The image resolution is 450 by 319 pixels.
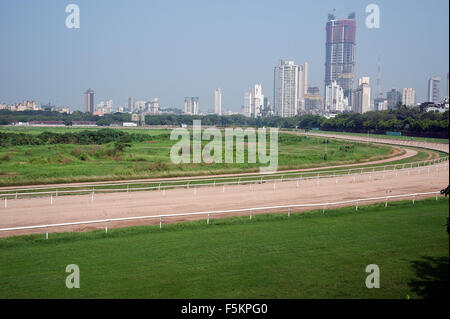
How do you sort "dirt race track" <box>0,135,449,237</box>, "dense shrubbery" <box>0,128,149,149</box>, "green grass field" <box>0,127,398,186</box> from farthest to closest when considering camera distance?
1. "dense shrubbery" <box>0,128,149,149</box>
2. "green grass field" <box>0,127,398,186</box>
3. "dirt race track" <box>0,135,449,237</box>

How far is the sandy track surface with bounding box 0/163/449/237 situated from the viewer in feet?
48.3

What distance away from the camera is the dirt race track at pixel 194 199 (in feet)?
47.9

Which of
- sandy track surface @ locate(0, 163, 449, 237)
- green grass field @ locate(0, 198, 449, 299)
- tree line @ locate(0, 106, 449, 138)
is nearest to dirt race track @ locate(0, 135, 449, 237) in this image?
sandy track surface @ locate(0, 163, 449, 237)

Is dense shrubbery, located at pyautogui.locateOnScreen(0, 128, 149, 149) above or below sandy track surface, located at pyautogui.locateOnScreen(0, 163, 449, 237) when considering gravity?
above

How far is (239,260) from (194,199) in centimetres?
915

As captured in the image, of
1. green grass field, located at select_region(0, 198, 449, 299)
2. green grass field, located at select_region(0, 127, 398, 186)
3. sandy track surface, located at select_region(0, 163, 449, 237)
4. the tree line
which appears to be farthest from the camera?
the tree line

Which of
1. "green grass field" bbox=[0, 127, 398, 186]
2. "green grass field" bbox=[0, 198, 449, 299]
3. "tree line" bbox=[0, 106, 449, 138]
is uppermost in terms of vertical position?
"tree line" bbox=[0, 106, 449, 138]

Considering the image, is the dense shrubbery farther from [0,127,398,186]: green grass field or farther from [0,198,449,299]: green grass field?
[0,198,449,299]: green grass field

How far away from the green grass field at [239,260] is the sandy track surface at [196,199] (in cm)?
266

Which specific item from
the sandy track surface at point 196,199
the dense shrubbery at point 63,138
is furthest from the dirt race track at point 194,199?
the dense shrubbery at point 63,138

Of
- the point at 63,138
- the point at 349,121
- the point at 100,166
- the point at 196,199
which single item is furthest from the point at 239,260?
the point at 349,121

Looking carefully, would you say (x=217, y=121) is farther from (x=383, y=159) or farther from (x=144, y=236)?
(x=144, y=236)
